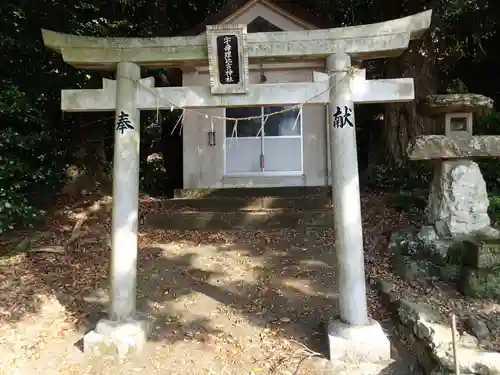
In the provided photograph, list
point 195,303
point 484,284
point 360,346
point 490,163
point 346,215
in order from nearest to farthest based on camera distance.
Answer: point 360,346, point 346,215, point 484,284, point 195,303, point 490,163

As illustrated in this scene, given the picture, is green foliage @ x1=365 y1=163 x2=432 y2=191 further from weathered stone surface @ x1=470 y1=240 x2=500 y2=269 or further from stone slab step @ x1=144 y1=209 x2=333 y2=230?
weathered stone surface @ x1=470 y1=240 x2=500 y2=269

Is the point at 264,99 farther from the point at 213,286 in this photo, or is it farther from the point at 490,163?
the point at 490,163

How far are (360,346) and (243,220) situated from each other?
4.37 meters

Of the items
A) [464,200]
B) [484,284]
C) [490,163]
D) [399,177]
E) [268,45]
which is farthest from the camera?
[399,177]

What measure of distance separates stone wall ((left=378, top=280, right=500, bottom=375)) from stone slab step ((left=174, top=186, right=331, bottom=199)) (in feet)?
15.0

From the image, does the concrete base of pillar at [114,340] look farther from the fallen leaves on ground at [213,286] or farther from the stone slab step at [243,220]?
the stone slab step at [243,220]

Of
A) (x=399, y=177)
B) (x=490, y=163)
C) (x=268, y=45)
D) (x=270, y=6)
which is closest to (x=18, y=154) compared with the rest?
(x=268, y=45)

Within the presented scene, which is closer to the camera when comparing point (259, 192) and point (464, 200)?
point (464, 200)

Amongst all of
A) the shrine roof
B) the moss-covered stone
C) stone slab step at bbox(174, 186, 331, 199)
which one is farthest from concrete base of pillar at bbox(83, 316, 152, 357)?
the shrine roof

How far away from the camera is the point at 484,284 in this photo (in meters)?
4.91

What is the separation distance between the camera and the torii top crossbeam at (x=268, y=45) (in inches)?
174

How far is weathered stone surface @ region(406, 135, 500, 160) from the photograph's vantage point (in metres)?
5.60

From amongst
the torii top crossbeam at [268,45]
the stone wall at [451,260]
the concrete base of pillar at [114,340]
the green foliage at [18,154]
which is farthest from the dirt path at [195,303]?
the torii top crossbeam at [268,45]

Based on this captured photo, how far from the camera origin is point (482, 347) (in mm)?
4035
